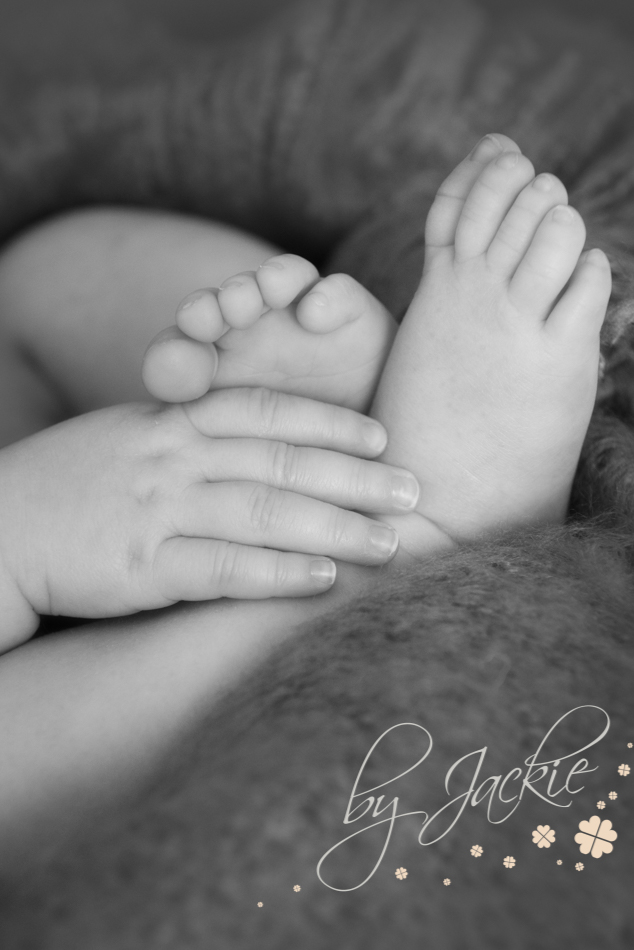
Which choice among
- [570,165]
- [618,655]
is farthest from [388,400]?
[570,165]

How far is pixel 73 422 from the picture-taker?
0.61 metres

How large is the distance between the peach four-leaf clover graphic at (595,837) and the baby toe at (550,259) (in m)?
0.35

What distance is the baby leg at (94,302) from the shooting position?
825mm

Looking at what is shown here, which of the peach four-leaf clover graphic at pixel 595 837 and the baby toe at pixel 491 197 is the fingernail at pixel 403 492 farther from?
the peach four-leaf clover graphic at pixel 595 837

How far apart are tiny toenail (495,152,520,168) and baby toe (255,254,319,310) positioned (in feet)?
0.52

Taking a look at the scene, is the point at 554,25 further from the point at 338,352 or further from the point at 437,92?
the point at 338,352

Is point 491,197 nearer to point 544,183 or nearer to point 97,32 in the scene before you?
point 544,183

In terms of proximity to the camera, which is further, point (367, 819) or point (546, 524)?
point (546, 524)

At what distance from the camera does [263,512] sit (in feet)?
1.86

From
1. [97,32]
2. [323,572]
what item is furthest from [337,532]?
[97,32]

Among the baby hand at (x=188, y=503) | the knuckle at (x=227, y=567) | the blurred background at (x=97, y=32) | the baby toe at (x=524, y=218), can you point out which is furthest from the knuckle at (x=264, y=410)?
the blurred background at (x=97, y=32)

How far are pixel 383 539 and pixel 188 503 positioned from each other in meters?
Result: 0.15

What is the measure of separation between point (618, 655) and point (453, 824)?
0.42ft

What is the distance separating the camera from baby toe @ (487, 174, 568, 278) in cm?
55
